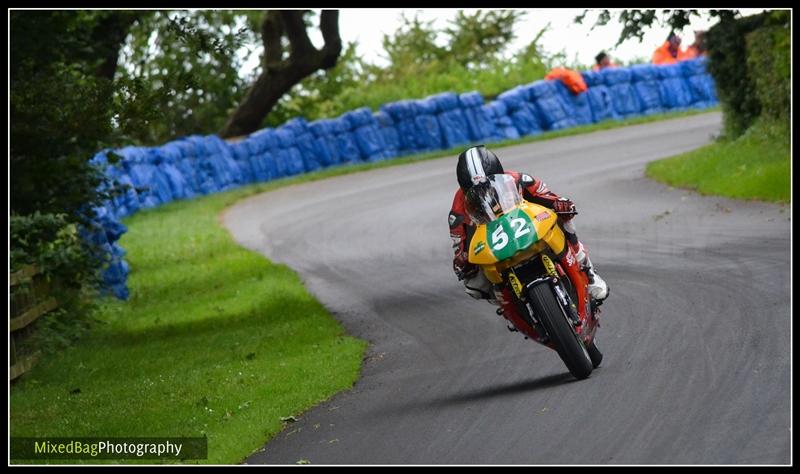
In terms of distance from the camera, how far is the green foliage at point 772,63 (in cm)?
2261

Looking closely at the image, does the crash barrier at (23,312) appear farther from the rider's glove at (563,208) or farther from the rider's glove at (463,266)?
the rider's glove at (563,208)

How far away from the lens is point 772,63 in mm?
24250

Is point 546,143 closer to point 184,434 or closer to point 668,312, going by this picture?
point 668,312

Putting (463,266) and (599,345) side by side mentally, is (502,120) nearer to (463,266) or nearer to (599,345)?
(599,345)

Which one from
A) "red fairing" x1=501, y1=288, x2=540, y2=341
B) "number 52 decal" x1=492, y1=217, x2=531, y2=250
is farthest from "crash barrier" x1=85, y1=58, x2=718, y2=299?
"number 52 decal" x1=492, y1=217, x2=531, y2=250

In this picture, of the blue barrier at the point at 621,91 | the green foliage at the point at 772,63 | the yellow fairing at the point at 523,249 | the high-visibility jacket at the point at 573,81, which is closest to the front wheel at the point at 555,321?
the yellow fairing at the point at 523,249

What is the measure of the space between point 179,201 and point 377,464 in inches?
1049

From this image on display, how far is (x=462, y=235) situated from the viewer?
10578 millimetres

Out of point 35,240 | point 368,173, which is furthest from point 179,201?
point 35,240

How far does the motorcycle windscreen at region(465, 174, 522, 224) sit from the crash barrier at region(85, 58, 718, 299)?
23164mm

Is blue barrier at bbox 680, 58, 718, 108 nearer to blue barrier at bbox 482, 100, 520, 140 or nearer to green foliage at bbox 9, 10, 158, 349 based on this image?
blue barrier at bbox 482, 100, 520, 140

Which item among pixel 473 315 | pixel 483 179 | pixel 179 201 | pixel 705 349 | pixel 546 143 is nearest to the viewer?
pixel 483 179

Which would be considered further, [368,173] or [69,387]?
[368,173]

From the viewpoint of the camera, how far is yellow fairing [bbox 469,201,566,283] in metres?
10.1
